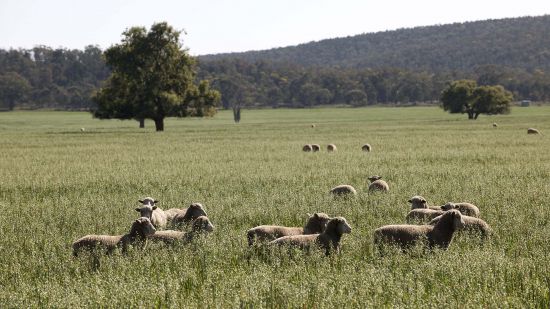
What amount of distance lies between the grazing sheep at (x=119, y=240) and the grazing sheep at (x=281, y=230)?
5.98 feet

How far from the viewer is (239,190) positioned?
19109 mm

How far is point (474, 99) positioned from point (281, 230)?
98.9 metres

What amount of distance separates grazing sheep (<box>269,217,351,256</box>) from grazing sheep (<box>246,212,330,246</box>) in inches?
27.6

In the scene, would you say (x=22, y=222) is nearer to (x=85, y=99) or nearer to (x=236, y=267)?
(x=236, y=267)

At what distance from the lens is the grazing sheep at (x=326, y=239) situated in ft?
34.6

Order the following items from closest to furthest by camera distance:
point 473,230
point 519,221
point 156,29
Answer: point 473,230
point 519,221
point 156,29

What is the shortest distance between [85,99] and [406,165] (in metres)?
172

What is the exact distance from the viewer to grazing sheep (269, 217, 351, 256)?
10.5m

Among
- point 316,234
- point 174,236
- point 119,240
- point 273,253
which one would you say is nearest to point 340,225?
point 316,234

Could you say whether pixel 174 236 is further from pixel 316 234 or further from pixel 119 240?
pixel 316 234

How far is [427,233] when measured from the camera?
11.2 metres

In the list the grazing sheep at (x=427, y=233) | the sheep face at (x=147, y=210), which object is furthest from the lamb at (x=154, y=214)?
the grazing sheep at (x=427, y=233)

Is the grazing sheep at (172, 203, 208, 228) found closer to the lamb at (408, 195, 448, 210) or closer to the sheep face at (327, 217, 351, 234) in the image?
the sheep face at (327, 217, 351, 234)

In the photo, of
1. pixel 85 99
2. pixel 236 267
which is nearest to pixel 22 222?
pixel 236 267
